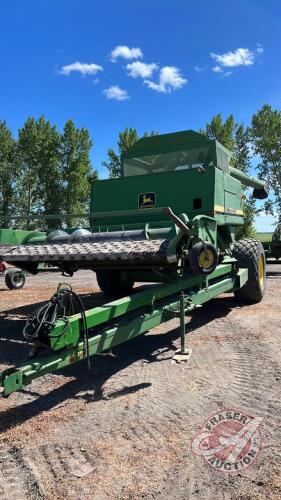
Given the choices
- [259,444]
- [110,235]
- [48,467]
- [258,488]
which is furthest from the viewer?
[110,235]

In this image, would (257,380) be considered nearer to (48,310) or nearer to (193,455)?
(193,455)

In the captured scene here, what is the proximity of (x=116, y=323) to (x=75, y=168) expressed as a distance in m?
29.2

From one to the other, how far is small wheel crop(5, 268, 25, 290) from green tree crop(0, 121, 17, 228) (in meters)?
21.8

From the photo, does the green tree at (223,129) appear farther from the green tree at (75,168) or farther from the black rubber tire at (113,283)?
the black rubber tire at (113,283)

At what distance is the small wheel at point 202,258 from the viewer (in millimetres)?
4730

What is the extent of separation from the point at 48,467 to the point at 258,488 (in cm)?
129

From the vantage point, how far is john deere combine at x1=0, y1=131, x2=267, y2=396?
12.5 feet

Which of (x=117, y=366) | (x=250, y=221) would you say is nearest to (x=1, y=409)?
(x=117, y=366)

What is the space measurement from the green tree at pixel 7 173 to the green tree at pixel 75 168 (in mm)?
3771

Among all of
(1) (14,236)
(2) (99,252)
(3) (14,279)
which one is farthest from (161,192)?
(3) (14,279)

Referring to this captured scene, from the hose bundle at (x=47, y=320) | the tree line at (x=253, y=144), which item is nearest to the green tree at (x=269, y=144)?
the tree line at (x=253, y=144)

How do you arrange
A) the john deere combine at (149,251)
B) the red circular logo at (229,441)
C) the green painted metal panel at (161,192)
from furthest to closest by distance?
the green painted metal panel at (161,192), the john deere combine at (149,251), the red circular logo at (229,441)

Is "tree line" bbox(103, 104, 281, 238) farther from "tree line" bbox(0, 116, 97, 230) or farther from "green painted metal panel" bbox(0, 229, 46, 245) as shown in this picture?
"green painted metal panel" bbox(0, 229, 46, 245)

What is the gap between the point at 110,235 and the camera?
5.71 m
